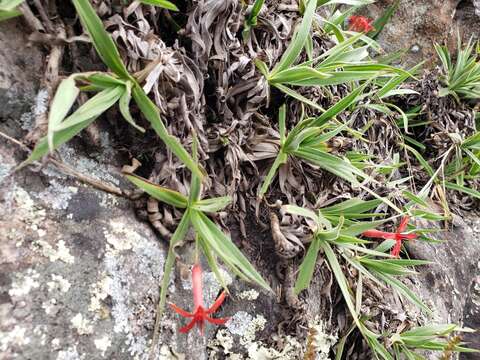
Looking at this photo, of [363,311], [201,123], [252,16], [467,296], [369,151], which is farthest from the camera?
[467,296]

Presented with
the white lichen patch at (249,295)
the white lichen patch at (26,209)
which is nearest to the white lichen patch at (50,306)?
the white lichen patch at (26,209)

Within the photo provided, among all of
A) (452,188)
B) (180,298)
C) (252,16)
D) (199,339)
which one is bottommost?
(452,188)

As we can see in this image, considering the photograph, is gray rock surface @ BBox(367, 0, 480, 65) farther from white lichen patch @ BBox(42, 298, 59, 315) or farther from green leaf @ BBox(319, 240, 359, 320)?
white lichen patch @ BBox(42, 298, 59, 315)

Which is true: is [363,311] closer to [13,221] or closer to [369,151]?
[369,151]

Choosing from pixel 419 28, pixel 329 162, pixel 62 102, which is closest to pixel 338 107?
pixel 329 162

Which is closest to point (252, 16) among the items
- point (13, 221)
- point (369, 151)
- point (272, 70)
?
point (272, 70)

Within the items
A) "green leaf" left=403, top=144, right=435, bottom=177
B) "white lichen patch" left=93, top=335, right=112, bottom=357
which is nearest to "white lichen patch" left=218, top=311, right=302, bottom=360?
"white lichen patch" left=93, top=335, right=112, bottom=357

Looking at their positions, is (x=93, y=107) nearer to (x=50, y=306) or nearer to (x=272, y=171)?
(x=50, y=306)
